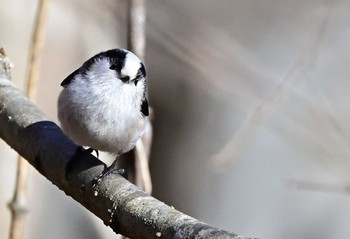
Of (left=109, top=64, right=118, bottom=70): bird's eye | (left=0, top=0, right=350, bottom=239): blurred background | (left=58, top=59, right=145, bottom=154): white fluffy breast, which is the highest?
(left=0, top=0, right=350, bottom=239): blurred background

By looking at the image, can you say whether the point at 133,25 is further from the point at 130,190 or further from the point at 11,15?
the point at 11,15

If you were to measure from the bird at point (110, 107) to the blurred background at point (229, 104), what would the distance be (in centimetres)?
82

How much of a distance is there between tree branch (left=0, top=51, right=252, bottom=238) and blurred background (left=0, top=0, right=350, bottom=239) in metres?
0.97

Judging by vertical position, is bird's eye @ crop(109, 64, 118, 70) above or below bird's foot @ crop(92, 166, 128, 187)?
above

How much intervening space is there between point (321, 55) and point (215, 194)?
3.63ft

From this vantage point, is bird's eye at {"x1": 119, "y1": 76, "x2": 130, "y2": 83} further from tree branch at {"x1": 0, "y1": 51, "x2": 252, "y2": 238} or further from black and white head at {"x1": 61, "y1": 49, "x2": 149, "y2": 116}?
tree branch at {"x1": 0, "y1": 51, "x2": 252, "y2": 238}

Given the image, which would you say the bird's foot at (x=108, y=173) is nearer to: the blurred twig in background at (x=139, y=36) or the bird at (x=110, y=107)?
the bird at (x=110, y=107)

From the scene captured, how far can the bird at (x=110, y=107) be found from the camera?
5.84ft

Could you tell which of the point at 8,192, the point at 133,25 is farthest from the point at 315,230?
the point at 133,25

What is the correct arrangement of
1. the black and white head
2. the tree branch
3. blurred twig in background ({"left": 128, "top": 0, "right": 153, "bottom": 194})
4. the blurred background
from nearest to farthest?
the tree branch
the black and white head
blurred twig in background ({"left": 128, "top": 0, "right": 153, "bottom": 194})
the blurred background

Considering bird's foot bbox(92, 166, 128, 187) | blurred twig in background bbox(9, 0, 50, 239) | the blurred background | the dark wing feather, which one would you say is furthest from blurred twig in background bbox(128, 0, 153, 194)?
the blurred background

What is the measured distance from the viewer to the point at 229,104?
455 centimetres

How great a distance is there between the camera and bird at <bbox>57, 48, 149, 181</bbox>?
1781 millimetres

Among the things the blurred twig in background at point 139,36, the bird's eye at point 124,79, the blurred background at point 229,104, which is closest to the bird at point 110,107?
the bird's eye at point 124,79
